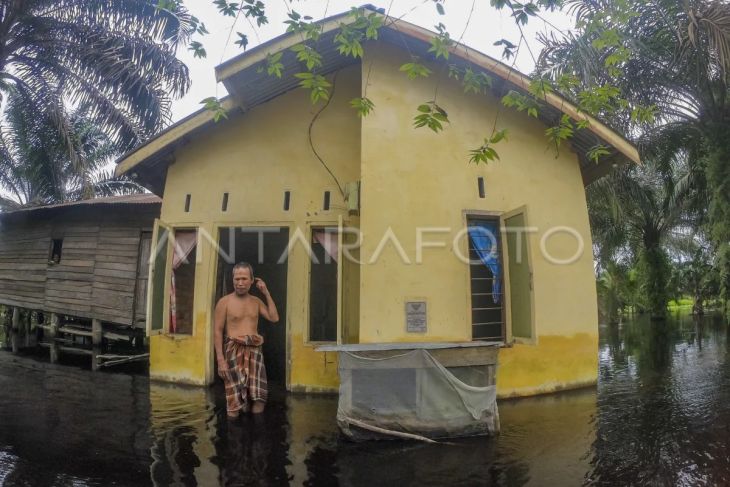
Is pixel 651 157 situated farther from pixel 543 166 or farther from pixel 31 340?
pixel 31 340

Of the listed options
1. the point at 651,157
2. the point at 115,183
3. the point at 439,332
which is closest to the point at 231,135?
the point at 439,332

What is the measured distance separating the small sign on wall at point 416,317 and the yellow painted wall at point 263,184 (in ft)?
5.18

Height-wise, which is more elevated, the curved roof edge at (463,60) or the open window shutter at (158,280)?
the curved roof edge at (463,60)

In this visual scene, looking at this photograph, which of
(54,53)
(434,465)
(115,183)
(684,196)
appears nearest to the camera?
(434,465)

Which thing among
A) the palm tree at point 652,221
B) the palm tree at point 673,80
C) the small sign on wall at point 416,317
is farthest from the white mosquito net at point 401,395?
the palm tree at point 652,221

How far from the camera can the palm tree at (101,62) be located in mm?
10836

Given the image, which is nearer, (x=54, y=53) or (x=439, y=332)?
(x=439, y=332)

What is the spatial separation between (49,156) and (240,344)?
11367 millimetres

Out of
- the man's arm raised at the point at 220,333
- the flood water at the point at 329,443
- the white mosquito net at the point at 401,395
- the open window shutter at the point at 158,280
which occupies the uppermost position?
the open window shutter at the point at 158,280

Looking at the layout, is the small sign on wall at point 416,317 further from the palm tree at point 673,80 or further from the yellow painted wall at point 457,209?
the palm tree at point 673,80

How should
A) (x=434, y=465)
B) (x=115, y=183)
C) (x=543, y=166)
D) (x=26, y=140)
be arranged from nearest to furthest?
(x=434, y=465) < (x=543, y=166) < (x=26, y=140) < (x=115, y=183)

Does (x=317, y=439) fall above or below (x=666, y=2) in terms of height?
below

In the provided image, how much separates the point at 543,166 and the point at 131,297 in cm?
943

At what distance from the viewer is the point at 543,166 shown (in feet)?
24.8
